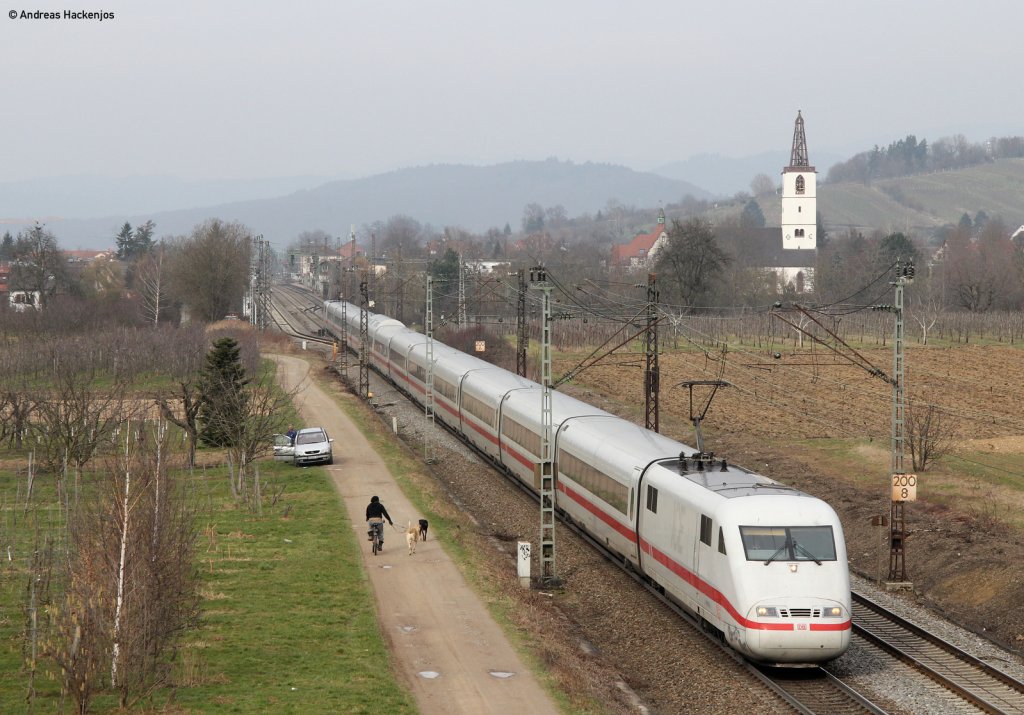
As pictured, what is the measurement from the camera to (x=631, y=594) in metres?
27.4

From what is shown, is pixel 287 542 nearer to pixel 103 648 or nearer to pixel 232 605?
pixel 232 605

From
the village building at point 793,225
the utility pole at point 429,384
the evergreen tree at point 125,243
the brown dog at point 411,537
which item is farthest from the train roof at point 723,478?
the evergreen tree at point 125,243

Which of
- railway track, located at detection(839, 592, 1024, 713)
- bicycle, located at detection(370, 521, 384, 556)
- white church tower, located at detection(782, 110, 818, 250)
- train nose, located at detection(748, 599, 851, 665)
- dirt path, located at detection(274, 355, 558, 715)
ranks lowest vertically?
railway track, located at detection(839, 592, 1024, 713)

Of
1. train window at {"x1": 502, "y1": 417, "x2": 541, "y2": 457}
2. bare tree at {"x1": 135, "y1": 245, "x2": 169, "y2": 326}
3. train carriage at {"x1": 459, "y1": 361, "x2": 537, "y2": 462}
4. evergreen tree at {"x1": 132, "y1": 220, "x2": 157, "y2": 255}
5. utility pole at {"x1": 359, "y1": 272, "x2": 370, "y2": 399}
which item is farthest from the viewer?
evergreen tree at {"x1": 132, "y1": 220, "x2": 157, "y2": 255}

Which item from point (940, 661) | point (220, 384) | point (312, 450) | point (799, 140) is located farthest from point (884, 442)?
point (799, 140)

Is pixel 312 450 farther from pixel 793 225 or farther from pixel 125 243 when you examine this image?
pixel 793 225

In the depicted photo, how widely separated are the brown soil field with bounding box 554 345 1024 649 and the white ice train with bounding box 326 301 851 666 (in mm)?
6512

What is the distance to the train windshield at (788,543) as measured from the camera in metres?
21.1

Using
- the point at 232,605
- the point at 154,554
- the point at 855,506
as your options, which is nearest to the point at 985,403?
the point at 855,506

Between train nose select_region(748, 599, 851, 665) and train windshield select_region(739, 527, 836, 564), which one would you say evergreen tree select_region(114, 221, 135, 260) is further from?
train nose select_region(748, 599, 851, 665)

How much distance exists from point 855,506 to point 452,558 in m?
14.2

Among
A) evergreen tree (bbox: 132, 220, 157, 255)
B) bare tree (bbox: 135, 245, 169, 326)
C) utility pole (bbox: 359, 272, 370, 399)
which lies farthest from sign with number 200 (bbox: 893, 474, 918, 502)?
evergreen tree (bbox: 132, 220, 157, 255)

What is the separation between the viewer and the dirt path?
770 inches

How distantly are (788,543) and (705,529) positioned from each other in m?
1.83
